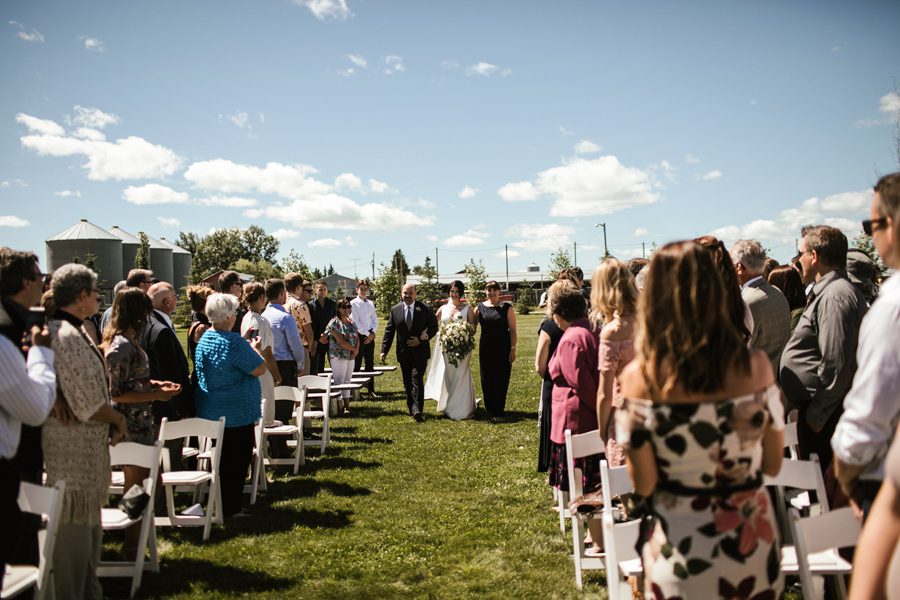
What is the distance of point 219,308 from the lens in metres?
6.58

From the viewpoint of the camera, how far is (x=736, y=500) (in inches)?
103

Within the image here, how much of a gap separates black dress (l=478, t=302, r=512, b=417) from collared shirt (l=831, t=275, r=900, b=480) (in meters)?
Answer: 9.49

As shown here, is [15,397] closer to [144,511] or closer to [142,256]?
[144,511]

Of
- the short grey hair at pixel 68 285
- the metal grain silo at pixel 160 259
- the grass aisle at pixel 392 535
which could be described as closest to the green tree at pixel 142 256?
the metal grain silo at pixel 160 259

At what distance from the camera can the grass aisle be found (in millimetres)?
5348

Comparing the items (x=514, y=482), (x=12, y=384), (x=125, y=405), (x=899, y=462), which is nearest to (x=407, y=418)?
(x=514, y=482)

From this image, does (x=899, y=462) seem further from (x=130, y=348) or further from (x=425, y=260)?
(x=425, y=260)

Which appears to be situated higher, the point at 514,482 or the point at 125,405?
the point at 125,405

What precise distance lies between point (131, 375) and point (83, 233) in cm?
7906

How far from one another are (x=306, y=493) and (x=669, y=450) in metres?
6.10

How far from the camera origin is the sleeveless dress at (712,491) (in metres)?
2.57

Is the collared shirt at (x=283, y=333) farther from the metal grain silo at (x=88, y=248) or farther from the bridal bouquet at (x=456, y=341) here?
the metal grain silo at (x=88, y=248)

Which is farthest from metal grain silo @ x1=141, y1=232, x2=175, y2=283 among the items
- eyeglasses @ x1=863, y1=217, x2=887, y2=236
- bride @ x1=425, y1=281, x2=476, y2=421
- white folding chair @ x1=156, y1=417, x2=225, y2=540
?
eyeglasses @ x1=863, y1=217, x2=887, y2=236

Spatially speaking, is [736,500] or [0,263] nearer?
[736,500]
